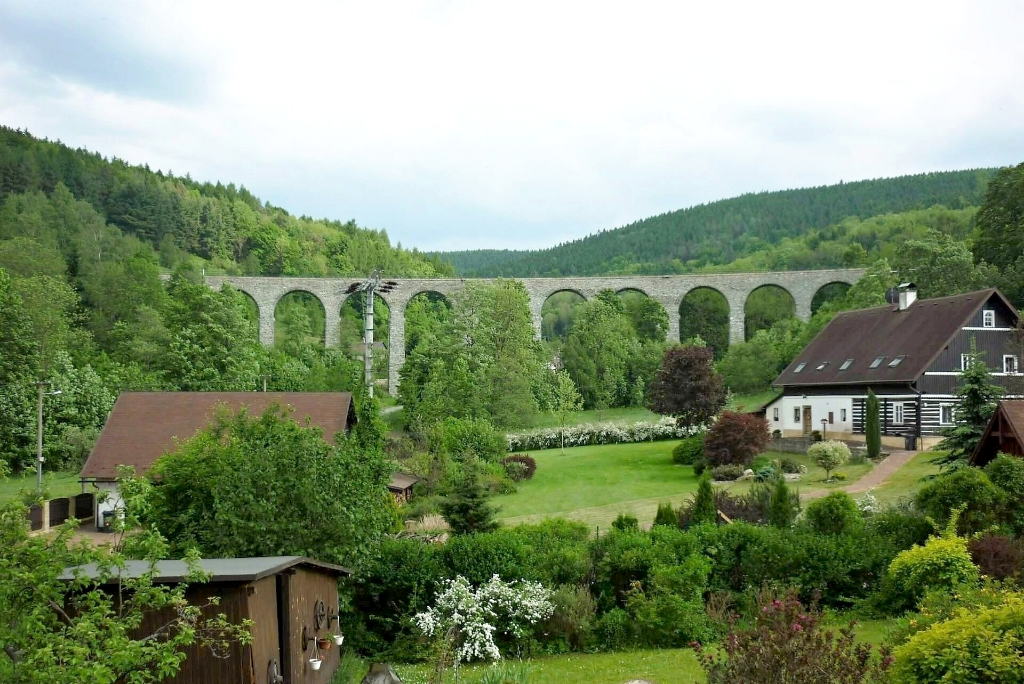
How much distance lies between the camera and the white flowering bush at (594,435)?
140ft

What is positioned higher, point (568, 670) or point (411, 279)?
point (411, 279)

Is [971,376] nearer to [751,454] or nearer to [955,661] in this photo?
[751,454]

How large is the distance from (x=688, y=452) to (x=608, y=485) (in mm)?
4488

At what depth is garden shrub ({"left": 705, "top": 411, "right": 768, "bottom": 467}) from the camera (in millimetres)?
30500

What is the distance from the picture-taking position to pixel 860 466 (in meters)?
29.8

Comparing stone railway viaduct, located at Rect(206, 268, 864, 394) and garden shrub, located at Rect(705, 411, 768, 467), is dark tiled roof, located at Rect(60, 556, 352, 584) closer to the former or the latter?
garden shrub, located at Rect(705, 411, 768, 467)

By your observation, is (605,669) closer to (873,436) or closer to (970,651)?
(970,651)

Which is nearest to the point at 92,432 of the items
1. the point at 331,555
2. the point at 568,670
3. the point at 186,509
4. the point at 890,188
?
the point at 186,509

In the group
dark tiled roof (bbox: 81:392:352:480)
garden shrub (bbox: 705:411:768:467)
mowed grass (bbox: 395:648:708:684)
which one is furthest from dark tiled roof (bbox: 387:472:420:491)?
mowed grass (bbox: 395:648:708:684)

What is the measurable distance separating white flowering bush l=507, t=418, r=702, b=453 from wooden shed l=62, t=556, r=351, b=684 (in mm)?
30922

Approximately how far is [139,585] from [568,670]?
8.69 metres

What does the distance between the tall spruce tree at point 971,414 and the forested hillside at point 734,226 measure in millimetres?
82618

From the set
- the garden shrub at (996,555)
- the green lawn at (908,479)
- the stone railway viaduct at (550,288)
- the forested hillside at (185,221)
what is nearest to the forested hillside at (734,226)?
the forested hillside at (185,221)

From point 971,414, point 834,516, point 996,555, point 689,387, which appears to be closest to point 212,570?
point 996,555
